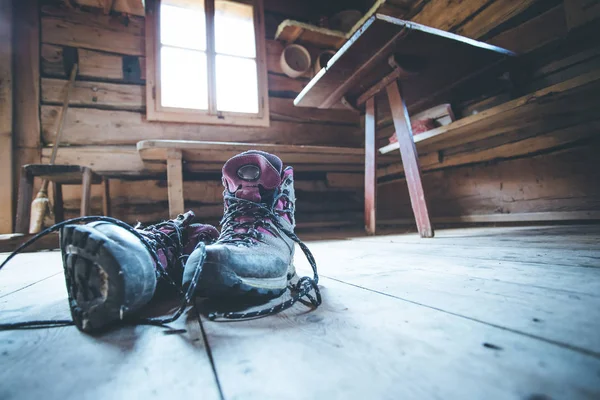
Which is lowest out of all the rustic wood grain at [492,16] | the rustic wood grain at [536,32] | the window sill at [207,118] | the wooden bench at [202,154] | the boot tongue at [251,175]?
the boot tongue at [251,175]

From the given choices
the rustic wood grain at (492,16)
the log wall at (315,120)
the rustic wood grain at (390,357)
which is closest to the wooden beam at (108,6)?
the log wall at (315,120)

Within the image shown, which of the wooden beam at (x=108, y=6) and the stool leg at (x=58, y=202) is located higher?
the wooden beam at (x=108, y=6)

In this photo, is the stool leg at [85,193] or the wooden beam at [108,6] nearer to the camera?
the stool leg at [85,193]

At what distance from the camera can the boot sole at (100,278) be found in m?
0.42

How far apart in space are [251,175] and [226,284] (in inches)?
11.8

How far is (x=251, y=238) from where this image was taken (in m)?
0.64

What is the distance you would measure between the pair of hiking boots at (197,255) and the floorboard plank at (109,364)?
1.5 inches

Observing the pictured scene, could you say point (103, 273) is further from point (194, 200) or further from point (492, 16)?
point (492, 16)

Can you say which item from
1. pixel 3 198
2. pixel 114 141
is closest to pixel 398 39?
pixel 114 141

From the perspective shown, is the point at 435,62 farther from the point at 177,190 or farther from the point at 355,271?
the point at 177,190

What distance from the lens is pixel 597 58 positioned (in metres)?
1.56

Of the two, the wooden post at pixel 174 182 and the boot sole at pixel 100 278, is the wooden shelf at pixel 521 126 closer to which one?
the wooden post at pixel 174 182

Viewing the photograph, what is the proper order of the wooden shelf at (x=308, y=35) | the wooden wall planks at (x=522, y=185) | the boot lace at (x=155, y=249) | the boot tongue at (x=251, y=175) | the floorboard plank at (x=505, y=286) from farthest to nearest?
the wooden shelf at (x=308, y=35), the wooden wall planks at (x=522, y=185), the boot tongue at (x=251, y=175), the boot lace at (x=155, y=249), the floorboard plank at (x=505, y=286)

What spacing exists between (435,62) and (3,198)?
3.23 metres
